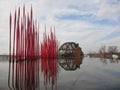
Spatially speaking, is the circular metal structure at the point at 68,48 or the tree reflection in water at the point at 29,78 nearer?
the tree reflection in water at the point at 29,78

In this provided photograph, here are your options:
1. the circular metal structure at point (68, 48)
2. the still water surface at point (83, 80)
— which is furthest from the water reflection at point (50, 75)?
the circular metal structure at point (68, 48)

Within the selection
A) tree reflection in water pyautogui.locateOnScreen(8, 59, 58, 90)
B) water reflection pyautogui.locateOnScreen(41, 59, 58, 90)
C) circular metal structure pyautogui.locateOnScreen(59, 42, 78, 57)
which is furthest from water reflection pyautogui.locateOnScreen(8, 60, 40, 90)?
circular metal structure pyautogui.locateOnScreen(59, 42, 78, 57)

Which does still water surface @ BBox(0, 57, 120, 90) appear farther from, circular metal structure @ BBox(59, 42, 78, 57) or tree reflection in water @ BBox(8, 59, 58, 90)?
circular metal structure @ BBox(59, 42, 78, 57)

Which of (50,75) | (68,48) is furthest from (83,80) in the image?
(68,48)

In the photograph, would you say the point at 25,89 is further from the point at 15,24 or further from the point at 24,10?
the point at 24,10

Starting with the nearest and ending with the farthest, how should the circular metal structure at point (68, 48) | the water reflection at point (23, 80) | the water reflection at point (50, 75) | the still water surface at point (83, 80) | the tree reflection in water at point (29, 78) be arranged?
the still water surface at point (83, 80)
the water reflection at point (23, 80)
the tree reflection in water at point (29, 78)
the water reflection at point (50, 75)
the circular metal structure at point (68, 48)

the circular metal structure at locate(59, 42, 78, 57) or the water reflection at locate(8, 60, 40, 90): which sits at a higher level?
the circular metal structure at locate(59, 42, 78, 57)

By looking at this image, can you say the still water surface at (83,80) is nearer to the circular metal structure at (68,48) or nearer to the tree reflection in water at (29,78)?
the tree reflection in water at (29,78)

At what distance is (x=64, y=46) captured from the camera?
75.4m

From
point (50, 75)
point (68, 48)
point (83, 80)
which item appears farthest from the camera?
point (68, 48)

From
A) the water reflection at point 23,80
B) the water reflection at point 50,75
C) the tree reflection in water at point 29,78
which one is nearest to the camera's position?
the water reflection at point 23,80

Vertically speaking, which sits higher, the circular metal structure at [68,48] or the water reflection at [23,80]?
the circular metal structure at [68,48]

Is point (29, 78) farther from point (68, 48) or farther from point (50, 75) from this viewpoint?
point (68, 48)

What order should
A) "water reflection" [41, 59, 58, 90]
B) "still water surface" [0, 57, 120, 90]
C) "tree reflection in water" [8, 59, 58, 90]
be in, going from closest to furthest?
1. "still water surface" [0, 57, 120, 90]
2. "tree reflection in water" [8, 59, 58, 90]
3. "water reflection" [41, 59, 58, 90]
